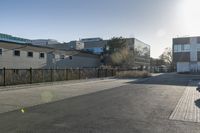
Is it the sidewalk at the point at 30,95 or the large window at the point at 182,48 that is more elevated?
the large window at the point at 182,48

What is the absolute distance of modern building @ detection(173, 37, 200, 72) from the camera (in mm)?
60281

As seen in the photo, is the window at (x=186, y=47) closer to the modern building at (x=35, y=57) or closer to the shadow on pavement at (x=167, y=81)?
the shadow on pavement at (x=167, y=81)

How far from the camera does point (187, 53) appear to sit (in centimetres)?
6131

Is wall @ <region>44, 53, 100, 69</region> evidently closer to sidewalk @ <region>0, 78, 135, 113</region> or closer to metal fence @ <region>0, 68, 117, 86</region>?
metal fence @ <region>0, 68, 117, 86</region>

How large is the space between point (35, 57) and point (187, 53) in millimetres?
40904

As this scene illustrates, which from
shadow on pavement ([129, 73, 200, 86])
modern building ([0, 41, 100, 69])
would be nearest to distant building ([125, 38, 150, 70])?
modern building ([0, 41, 100, 69])

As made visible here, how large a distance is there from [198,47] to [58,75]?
44.9 m

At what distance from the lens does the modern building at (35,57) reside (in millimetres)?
32219

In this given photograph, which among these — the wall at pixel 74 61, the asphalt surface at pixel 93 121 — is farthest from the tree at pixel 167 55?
the asphalt surface at pixel 93 121

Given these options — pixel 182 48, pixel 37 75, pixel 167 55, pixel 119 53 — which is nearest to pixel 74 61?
pixel 119 53

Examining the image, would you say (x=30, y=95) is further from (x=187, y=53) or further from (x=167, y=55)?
(x=167, y=55)

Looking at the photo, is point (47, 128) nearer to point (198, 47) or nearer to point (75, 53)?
point (75, 53)

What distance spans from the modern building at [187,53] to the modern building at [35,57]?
25688 mm

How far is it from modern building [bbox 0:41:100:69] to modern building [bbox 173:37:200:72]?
25.7 meters
